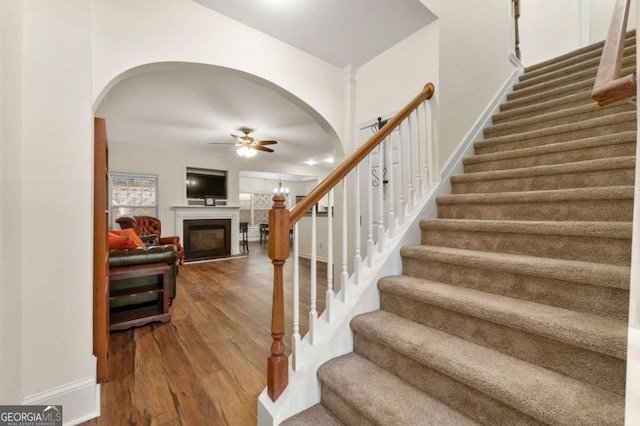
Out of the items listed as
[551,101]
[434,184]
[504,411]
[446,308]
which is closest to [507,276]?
[446,308]

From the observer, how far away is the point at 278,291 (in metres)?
1.31

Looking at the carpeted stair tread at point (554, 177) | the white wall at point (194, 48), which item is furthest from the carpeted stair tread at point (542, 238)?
the white wall at point (194, 48)

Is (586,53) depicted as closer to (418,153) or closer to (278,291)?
(418,153)

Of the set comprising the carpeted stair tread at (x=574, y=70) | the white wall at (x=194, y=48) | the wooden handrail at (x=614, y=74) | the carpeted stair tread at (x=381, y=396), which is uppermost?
the carpeted stair tread at (x=574, y=70)

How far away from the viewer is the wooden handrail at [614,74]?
0.68 m

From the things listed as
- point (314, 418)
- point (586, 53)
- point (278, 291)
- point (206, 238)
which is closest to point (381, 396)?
point (314, 418)

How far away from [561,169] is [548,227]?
59 cm

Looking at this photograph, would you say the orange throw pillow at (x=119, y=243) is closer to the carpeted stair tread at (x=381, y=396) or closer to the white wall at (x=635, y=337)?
the carpeted stair tread at (x=381, y=396)

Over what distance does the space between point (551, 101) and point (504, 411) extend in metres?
2.67

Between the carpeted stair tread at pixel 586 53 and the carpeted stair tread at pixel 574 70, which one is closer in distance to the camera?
the carpeted stair tread at pixel 574 70

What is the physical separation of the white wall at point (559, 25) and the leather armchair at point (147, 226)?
6893 millimetres

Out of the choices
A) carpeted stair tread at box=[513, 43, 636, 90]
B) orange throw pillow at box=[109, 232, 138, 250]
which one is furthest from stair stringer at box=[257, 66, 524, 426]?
orange throw pillow at box=[109, 232, 138, 250]

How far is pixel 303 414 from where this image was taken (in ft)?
4.19

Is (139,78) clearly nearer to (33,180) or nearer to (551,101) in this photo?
(33,180)
